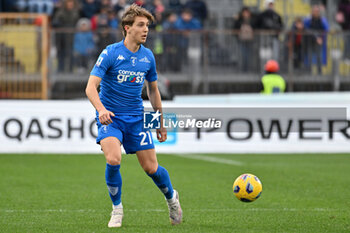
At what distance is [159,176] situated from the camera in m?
7.67

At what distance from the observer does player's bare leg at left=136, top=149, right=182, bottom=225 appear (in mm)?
7578

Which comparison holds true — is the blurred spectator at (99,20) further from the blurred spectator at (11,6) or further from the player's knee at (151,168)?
the player's knee at (151,168)

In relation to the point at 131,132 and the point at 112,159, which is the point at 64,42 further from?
the point at 112,159

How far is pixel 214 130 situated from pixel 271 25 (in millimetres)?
5380

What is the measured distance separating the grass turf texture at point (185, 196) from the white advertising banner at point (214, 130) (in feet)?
2.22

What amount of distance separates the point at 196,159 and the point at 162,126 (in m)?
7.92

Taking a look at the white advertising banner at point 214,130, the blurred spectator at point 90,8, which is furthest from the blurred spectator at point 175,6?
the white advertising banner at point 214,130

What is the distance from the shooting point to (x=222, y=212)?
873 cm

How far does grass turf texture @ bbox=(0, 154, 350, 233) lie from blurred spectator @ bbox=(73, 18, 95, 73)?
13.4ft

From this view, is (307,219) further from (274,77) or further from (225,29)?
(225,29)

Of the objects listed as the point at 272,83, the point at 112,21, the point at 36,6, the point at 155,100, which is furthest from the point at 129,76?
the point at 36,6

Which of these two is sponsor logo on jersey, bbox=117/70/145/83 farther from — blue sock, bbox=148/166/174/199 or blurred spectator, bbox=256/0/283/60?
blurred spectator, bbox=256/0/283/60

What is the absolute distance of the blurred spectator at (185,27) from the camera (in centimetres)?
2019

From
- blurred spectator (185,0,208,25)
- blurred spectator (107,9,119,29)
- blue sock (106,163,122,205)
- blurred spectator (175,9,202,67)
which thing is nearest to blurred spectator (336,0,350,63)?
blurred spectator (185,0,208,25)
